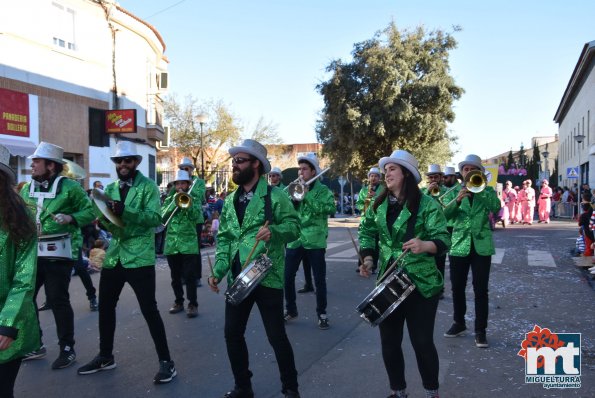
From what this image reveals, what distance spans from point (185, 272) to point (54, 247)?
233cm

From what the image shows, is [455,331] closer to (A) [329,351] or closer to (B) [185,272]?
(A) [329,351]

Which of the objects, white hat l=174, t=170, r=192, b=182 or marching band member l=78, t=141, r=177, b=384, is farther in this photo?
white hat l=174, t=170, r=192, b=182

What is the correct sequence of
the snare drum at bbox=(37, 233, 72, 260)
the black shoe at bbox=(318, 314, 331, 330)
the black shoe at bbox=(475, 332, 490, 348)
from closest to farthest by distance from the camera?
the snare drum at bbox=(37, 233, 72, 260) → the black shoe at bbox=(475, 332, 490, 348) → the black shoe at bbox=(318, 314, 331, 330)

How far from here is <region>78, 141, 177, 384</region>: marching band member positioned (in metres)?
4.79

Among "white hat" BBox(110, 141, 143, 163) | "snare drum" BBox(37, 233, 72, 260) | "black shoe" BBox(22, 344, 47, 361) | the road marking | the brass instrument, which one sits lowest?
"black shoe" BBox(22, 344, 47, 361)

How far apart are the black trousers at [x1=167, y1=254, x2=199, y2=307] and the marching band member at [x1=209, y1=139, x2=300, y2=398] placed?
3.15 meters

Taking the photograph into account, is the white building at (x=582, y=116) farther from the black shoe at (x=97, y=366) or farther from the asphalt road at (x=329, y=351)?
the black shoe at (x=97, y=366)

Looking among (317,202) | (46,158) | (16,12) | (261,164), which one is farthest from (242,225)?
(16,12)

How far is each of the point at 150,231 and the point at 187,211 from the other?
2.49 meters

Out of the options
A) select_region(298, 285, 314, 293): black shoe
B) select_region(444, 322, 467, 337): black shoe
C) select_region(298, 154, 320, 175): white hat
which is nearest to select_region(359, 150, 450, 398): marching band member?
select_region(444, 322, 467, 337): black shoe

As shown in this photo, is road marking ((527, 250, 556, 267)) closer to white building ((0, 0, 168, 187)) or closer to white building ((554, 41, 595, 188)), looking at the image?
white building ((0, 0, 168, 187))

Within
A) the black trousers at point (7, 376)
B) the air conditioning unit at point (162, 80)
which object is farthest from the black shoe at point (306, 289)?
the air conditioning unit at point (162, 80)

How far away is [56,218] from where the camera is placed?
5.15m

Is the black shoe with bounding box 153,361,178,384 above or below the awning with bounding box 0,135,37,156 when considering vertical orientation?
below
